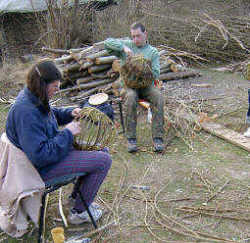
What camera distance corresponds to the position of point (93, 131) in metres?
3.23

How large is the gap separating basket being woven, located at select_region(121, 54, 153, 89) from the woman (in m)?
2.02

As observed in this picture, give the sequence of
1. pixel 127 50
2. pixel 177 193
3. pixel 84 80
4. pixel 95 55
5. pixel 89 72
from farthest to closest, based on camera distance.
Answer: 1. pixel 84 80
2. pixel 89 72
3. pixel 95 55
4. pixel 127 50
5. pixel 177 193

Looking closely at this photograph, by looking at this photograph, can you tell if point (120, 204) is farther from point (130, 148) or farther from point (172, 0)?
point (172, 0)

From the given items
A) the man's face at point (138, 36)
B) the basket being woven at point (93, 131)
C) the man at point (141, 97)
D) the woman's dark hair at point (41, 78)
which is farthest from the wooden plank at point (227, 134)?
→ the woman's dark hair at point (41, 78)

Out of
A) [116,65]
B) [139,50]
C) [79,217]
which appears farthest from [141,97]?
[79,217]

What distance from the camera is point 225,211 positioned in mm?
3422

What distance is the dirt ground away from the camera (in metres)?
3.19

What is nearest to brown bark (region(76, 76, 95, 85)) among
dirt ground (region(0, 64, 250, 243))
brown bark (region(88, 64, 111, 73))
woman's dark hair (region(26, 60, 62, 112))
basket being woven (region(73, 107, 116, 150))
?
brown bark (region(88, 64, 111, 73))

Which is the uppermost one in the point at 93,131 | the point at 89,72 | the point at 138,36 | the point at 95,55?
the point at 138,36

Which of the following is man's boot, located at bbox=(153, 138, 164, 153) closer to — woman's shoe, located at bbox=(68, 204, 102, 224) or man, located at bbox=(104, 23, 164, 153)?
man, located at bbox=(104, 23, 164, 153)

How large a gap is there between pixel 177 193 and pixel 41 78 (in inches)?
79.0

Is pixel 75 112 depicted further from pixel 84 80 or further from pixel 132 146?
pixel 84 80

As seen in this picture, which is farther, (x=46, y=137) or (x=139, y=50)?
(x=139, y=50)

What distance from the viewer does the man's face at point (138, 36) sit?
499 cm
